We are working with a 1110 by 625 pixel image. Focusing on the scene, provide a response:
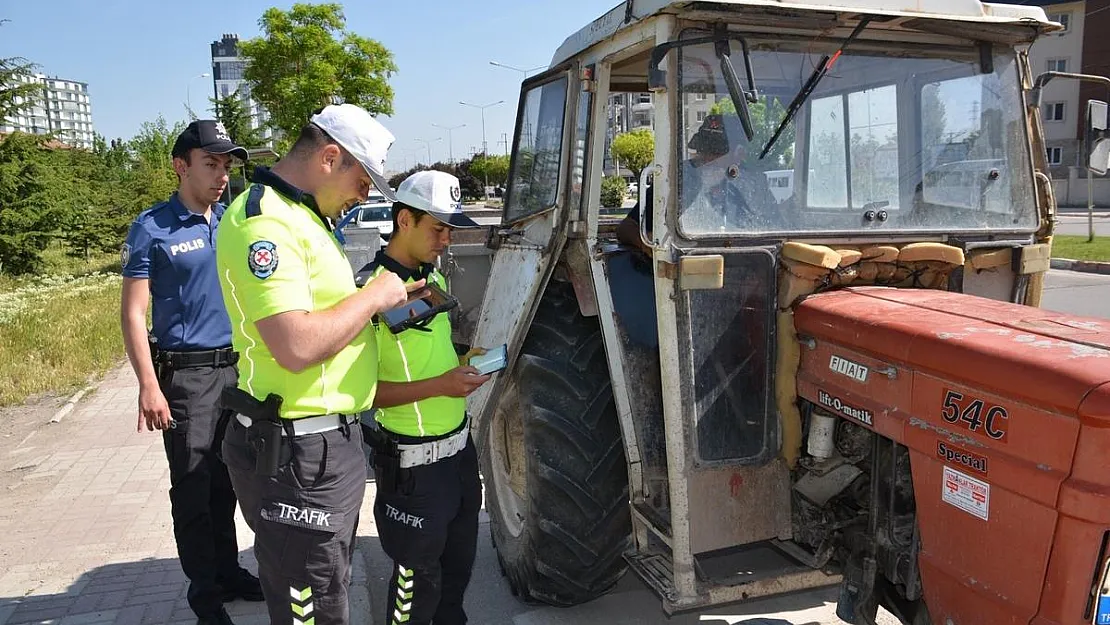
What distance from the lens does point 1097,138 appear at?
3332 mm

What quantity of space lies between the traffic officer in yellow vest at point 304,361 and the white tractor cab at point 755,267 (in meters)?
0.98

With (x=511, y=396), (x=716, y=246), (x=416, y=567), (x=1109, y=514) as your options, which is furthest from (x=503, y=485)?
(x=1109, y=514)

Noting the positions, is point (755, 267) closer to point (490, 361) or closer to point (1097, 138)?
point (490, 361)

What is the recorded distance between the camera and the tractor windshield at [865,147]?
290cm

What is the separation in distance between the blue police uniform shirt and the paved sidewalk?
1314 millimetres

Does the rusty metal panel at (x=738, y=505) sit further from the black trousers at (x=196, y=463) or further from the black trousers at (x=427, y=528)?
the black trousers at (x=196, y=463)

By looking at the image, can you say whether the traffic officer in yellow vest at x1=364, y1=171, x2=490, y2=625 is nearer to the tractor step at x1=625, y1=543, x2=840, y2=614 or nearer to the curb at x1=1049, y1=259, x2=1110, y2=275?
the tractor step at x1=625, y1=543, x2=840, y2=614

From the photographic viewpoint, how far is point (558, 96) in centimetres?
375

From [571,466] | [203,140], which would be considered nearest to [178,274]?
[203,140]

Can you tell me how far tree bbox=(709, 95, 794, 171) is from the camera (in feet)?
9.52

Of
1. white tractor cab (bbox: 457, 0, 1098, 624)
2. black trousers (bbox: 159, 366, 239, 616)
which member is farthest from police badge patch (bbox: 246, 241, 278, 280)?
black trousers (bbox: 159, 366, 239, 616)

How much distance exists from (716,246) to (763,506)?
98cm

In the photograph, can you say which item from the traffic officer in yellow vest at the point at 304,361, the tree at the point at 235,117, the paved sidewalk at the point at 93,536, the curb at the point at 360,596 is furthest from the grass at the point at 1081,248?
the tree at the point at 235,117

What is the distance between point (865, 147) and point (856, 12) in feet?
1.89
